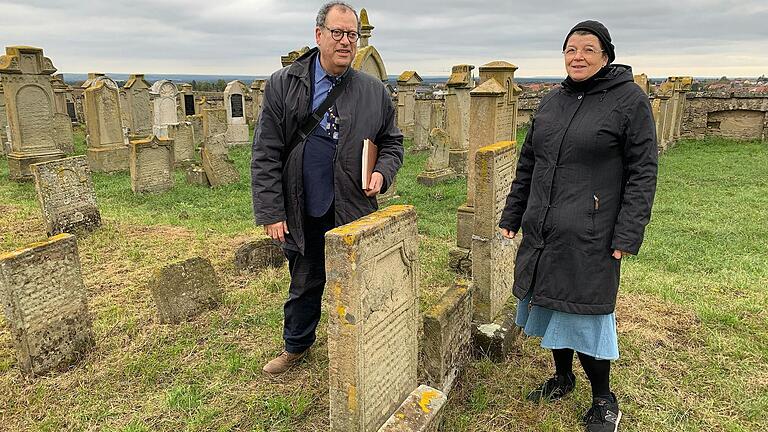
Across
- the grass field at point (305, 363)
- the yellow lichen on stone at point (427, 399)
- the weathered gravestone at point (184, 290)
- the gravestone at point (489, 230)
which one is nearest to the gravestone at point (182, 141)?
the grass field at point (305, 363)

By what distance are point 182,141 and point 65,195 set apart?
6732 mm

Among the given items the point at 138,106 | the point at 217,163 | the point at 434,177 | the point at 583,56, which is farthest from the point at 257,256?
the point at 138,106

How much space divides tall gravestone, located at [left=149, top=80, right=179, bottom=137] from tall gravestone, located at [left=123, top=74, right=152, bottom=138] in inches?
17.0

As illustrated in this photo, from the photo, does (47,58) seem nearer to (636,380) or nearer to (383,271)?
(383,271)

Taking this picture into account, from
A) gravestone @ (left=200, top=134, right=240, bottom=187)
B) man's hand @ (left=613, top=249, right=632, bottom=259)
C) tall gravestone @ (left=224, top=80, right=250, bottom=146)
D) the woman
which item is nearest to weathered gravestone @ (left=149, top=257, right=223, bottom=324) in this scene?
the woman

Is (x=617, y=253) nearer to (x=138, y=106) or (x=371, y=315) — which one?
(x=371, y=315)

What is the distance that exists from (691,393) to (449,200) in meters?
6.20

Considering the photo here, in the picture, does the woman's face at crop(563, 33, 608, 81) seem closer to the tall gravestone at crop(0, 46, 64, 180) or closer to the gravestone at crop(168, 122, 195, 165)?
the tall gravestone at crop(0, 46, 64, 180)

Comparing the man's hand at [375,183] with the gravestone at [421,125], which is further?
the gravestone at [421,125]

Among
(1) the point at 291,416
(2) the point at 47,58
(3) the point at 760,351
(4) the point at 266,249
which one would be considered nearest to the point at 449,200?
(4) the point at 266,249

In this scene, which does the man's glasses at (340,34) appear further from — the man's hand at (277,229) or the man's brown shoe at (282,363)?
the man's brown shoe at (282,363)

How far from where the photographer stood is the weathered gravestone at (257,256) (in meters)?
5.50

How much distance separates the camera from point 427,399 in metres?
2.80

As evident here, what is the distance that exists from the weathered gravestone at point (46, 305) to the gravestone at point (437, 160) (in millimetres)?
7739
